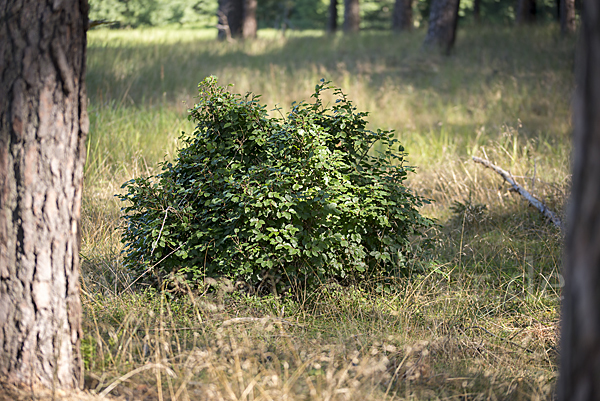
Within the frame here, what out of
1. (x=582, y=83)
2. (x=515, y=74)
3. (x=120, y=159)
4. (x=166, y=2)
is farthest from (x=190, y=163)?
(x=166, y=2)

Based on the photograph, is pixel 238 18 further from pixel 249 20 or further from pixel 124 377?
pixel 124 377

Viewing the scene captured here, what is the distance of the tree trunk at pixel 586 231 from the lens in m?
1.22

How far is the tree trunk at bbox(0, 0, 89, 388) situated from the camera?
6.45ft

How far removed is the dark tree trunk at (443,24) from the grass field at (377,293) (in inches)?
91.0

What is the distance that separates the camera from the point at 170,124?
7.45 m

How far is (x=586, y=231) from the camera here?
124 centimetres

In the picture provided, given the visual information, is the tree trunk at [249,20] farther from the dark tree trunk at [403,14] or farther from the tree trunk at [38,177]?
the tree trunk at [38,177]

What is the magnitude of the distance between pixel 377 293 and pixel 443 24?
36.0 feet

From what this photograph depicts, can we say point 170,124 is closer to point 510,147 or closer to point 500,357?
point 510,147

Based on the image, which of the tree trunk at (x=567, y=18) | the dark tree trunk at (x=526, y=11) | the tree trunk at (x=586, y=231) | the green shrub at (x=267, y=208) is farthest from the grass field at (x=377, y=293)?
the dark tree trunk at (x=526, y=11)

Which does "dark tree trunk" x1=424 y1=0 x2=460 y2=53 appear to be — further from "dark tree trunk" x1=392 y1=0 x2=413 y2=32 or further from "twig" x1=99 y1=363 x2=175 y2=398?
"twig" x1=99 y1=363 x2=175 y2=398

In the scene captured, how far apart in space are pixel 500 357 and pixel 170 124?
596cm

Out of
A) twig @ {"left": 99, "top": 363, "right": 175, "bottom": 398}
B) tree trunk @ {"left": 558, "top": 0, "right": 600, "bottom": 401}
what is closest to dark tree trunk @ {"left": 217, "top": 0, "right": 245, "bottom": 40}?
twig @ {"left": 99, "top": 363, "right": 175, "bottom": 398}

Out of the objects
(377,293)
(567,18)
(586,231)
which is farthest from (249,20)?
(586,231)
